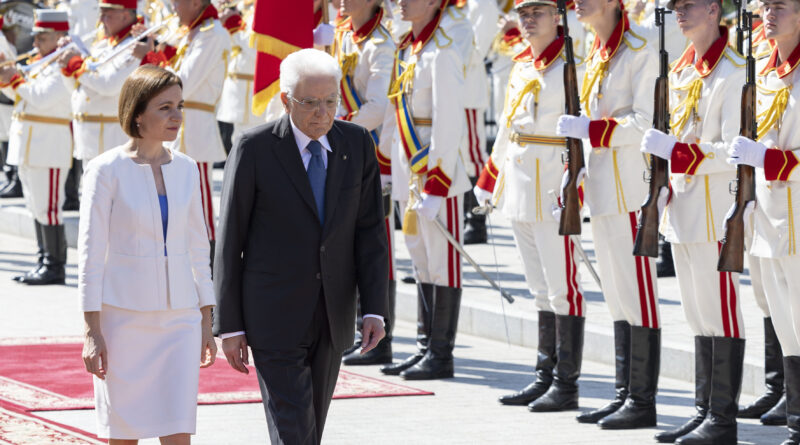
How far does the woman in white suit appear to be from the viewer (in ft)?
16.9

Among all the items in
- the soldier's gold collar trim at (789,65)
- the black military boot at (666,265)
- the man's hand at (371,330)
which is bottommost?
the black military boot at (666,265)

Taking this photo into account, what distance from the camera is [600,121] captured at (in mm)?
7016

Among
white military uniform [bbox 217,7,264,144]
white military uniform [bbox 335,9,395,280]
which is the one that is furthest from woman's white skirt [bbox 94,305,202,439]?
white military uniform [bbox 217,7,264,144]

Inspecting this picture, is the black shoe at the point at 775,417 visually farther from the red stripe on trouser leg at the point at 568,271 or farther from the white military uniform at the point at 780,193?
the red stripe on trouser leg at the point at 568,271

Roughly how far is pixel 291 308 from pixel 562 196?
2.46 metres

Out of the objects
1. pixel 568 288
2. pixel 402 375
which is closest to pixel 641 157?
pixel 568 288

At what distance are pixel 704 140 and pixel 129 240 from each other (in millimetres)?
2676

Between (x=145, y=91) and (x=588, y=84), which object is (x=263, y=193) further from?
(x=588, y=84)

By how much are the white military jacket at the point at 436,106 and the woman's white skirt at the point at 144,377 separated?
322 cm

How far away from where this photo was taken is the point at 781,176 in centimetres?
630

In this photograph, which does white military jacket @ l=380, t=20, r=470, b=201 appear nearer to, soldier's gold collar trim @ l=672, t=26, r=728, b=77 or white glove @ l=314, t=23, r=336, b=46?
white glove @ l=314, t=23, r=336, b=46

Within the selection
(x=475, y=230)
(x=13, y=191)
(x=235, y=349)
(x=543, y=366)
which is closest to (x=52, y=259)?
(x=475, y=230)

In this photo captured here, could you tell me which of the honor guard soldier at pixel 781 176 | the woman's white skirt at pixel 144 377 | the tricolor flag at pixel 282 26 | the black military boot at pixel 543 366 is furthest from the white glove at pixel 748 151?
the tricolor flag at pixel 282 26

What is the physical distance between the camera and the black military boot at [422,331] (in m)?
8.66
